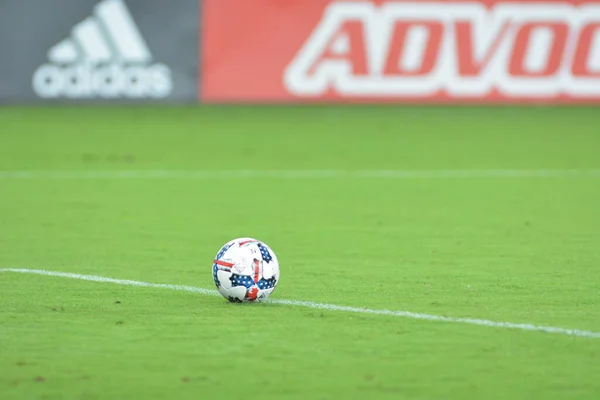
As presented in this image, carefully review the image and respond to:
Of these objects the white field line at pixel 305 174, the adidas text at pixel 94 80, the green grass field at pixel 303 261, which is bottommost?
the adidas text at pixel 94 80

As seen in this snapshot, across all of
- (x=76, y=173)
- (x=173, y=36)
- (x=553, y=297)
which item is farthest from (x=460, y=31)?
(x=553, y=297)

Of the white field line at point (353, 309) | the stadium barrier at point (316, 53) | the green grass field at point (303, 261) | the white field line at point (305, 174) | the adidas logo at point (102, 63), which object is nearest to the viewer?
the green grass field at point (303, 261)

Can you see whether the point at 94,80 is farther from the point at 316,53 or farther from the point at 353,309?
the point at 353,309

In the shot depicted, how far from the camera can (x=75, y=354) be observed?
21.7 feet

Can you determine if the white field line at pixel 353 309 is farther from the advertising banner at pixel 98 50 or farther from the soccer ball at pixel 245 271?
the advertising banner at pixel 98 50

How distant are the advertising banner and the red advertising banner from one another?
0.50 m

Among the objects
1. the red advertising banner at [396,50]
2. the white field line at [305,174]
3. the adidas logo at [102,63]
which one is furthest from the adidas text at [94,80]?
the white field line at [305,174]

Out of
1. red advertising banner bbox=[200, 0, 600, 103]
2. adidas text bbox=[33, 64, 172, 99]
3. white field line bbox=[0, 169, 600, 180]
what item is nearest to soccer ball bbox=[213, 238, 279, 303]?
white field line bbox=[0, 169, 600, 180]

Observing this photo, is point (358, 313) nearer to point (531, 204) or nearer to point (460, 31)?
point (531, 204)

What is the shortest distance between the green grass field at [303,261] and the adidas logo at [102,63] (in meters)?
1.93

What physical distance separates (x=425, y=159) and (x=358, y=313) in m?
10.1

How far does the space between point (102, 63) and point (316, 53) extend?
396 cm

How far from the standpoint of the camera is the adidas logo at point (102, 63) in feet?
72.5

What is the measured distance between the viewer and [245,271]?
768 centimetres
